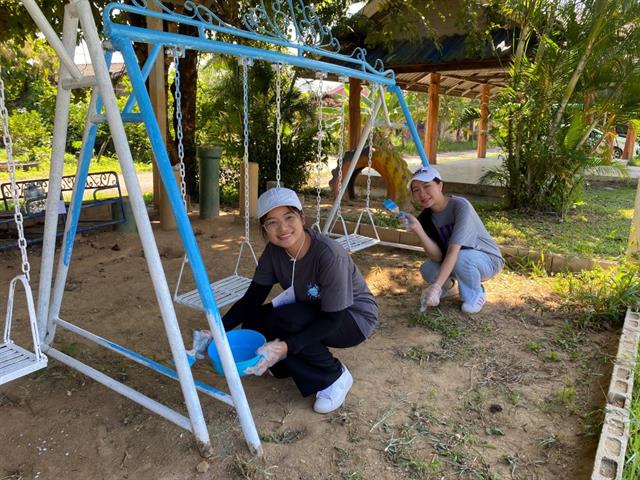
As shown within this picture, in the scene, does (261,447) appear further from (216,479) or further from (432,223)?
(432,223)

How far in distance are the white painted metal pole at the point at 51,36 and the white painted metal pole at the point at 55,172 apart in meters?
0.05

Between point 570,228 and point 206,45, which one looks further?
point 570,228

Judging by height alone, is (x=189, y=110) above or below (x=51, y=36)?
above

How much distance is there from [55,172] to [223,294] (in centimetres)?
104

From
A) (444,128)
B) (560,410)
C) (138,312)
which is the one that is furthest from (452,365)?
(444,128)

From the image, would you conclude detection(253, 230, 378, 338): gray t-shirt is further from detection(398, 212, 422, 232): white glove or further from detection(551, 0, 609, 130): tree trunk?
detection(551, 0, 609, 130): tree trunk

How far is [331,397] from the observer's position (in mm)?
2273

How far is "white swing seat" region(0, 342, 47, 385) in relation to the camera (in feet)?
5.69

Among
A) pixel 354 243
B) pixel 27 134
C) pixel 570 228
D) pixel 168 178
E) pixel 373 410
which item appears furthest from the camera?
pixel 27 134

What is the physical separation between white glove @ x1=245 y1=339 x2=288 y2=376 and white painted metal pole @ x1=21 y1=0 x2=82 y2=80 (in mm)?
1350

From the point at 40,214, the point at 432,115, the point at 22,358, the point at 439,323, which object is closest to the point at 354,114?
the point at 432,115

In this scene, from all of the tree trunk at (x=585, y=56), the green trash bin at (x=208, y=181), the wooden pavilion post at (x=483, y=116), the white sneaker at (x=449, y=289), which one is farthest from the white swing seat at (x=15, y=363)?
the wooden pavilion post at (x=483, y=116)

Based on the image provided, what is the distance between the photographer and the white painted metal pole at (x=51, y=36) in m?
1.84

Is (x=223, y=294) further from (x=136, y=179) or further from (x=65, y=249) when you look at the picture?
(x=136, y=179)
